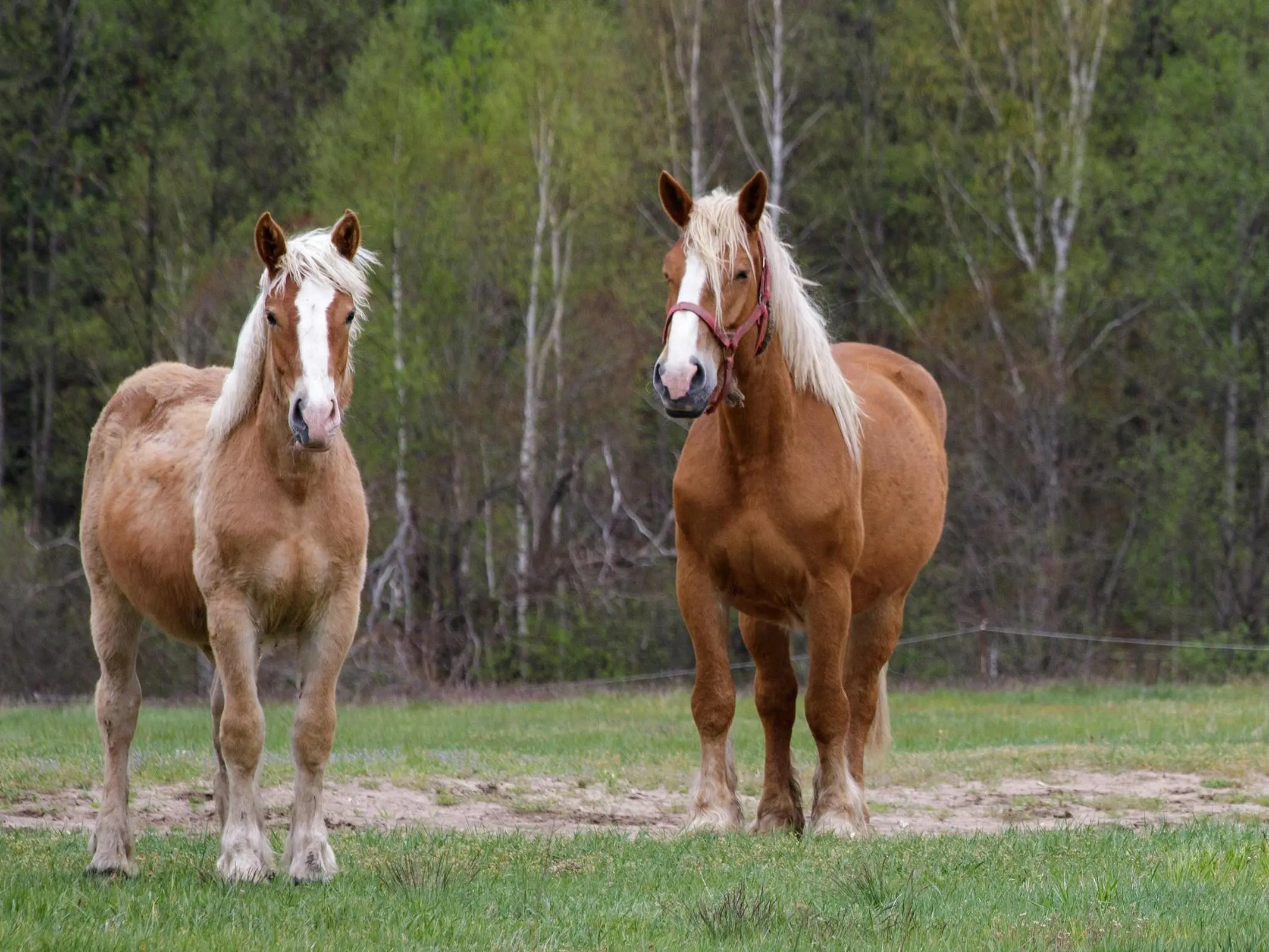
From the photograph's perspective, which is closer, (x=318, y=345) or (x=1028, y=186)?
(x=318, y=345)

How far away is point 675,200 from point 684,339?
3.03ft

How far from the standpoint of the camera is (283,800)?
9.36m

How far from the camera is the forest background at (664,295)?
1033 inches

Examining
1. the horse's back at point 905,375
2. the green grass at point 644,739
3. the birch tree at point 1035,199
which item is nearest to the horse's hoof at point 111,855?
the green grass at point 644,739

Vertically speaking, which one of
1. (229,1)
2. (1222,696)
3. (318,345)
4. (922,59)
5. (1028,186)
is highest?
(229,1)

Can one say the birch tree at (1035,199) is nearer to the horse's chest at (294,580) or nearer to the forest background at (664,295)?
the forest background at (664,295)

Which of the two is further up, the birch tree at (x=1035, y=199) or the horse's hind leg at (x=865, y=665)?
the birch tree at (x=1035, y=199)

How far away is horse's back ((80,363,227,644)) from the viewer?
6.38m

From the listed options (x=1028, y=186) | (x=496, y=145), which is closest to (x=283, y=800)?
(x=496, y=145)

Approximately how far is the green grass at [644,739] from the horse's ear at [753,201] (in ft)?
14.1

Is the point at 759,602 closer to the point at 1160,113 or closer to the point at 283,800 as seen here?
the point at 283,800

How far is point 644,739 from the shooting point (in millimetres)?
13492

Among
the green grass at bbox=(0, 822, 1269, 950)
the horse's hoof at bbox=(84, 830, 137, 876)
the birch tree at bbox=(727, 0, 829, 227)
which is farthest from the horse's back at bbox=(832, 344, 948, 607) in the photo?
the birch tree at bbox=(727, 0, 829, 227)

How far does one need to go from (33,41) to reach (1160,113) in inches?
809
